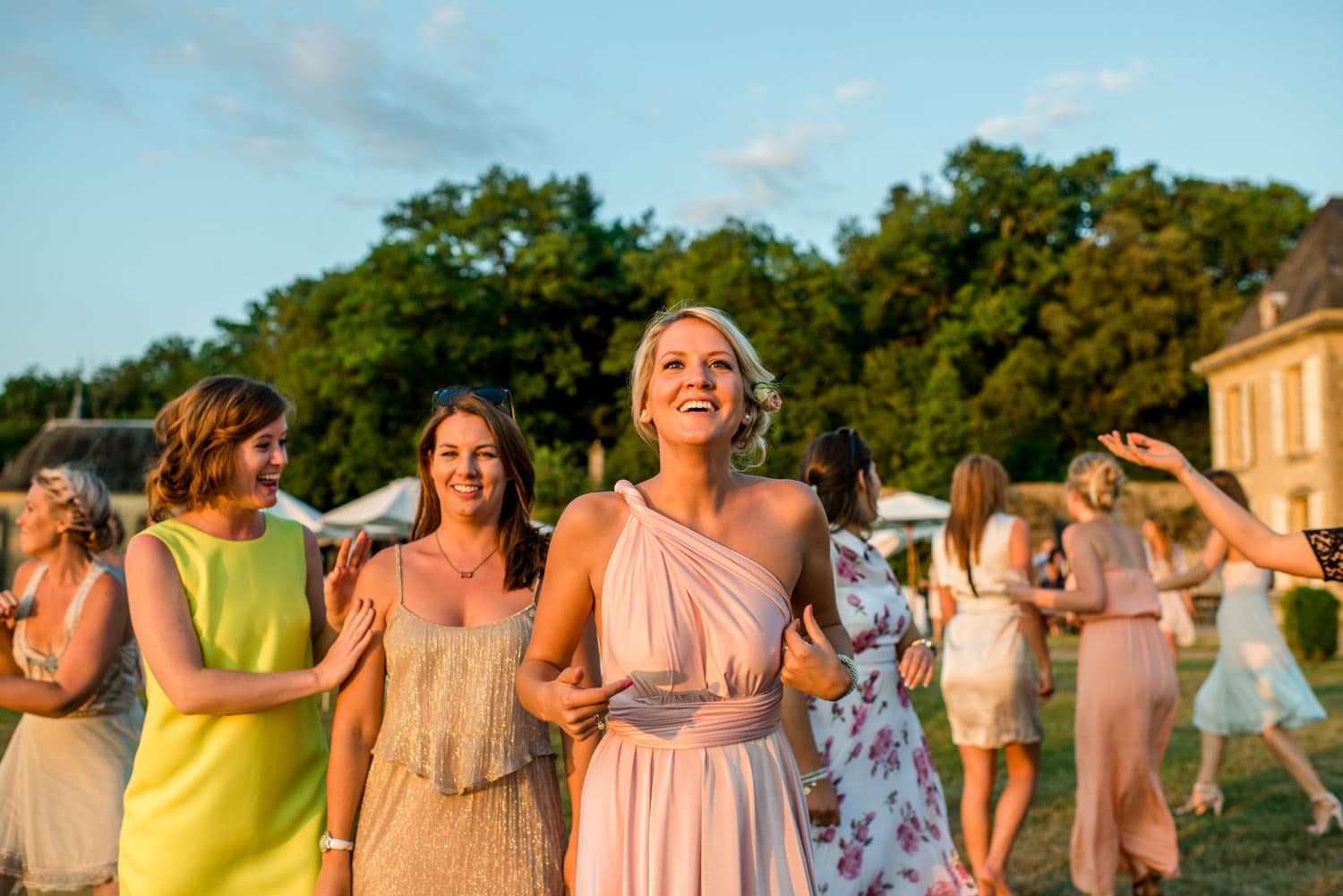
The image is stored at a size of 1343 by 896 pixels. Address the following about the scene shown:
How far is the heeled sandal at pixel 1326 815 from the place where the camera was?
7809mm

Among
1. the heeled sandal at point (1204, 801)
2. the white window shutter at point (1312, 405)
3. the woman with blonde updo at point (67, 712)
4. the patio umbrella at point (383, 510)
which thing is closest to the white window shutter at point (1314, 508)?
the white window shutter at point (1312, 405)

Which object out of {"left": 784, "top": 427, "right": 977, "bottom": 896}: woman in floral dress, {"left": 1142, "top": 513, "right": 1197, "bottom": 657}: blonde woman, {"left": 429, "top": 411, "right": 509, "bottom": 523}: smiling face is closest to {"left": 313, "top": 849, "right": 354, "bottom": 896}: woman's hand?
{"left": 429, "top": 411, "right": 509, "bottom": 523}: smiling face

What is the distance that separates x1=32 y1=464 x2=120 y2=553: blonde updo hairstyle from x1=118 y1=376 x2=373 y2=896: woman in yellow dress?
63.4 inches

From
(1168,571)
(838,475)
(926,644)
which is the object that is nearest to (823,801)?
(926,644)

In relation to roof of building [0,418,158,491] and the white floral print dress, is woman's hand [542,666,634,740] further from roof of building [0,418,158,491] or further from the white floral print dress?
roof of building [0,418,158,491]

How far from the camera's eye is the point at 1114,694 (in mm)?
6480

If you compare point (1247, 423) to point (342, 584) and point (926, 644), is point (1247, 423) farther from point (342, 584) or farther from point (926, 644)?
point (342, 584)

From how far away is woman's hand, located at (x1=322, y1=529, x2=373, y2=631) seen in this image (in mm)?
3312

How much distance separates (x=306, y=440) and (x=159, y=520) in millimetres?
48928

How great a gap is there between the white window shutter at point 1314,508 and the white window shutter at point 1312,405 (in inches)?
54.4

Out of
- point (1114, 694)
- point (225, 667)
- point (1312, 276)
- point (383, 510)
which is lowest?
point (1114, 694)

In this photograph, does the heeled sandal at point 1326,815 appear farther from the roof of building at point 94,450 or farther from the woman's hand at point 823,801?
the roof of building at point 94,450

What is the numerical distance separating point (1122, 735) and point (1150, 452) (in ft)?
11.2

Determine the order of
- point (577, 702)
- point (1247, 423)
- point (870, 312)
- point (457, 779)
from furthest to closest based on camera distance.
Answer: point (870, 312) → point (1247, 423) → point (457, 779) → point (577, 702)
